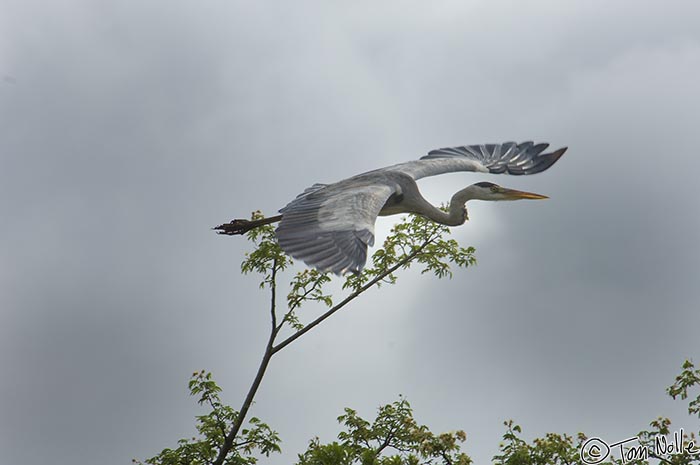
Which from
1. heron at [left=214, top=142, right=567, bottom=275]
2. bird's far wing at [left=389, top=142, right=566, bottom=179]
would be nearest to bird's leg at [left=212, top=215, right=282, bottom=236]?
heron at [left=214, top=142, right=567, bottom=275]

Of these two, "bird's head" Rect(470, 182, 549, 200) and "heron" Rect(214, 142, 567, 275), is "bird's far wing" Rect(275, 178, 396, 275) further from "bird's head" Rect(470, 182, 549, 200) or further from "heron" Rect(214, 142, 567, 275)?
"bird's head" Rect(470, 182, 549, 200)

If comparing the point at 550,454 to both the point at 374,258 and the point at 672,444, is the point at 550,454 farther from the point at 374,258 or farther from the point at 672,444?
the point at 374,258

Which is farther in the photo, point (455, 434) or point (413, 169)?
point (413, 169)

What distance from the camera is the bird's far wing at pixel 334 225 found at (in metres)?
9.96

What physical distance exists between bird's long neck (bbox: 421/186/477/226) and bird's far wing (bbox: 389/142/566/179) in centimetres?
50

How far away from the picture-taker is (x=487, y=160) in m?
16.0

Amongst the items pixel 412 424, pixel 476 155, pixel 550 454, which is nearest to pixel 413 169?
pixel 476 155

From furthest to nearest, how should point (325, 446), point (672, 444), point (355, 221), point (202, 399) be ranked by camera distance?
point (202, 399)
point (325, 446)
point (672, 444)
point (355, 221)

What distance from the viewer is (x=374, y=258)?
1711cm

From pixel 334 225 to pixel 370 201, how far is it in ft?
3.37

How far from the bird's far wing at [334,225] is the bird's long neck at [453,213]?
1.52 meters

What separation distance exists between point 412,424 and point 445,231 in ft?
12.5

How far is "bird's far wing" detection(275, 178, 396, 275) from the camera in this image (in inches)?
392

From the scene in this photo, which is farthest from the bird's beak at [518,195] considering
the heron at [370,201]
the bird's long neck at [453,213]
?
the bird's long neck at [453,213]
